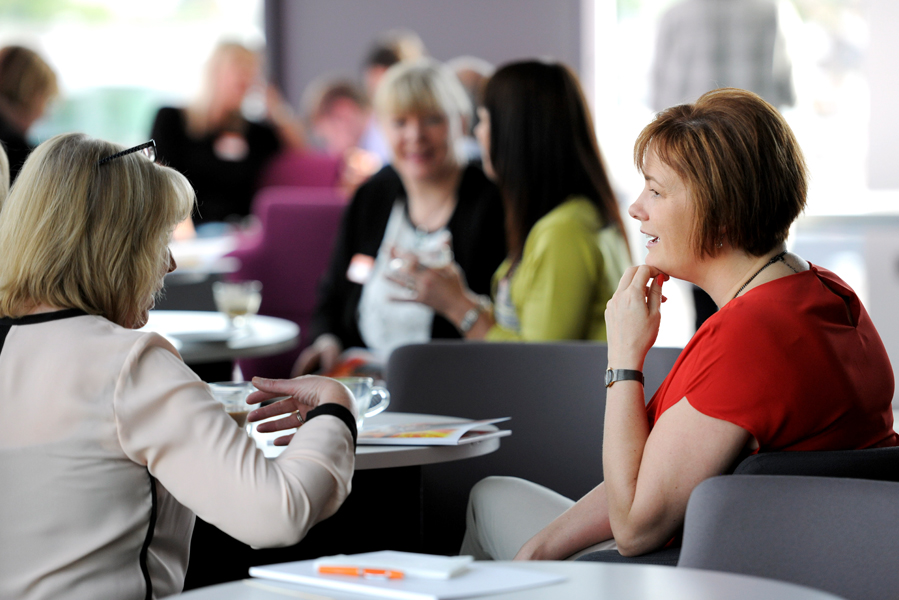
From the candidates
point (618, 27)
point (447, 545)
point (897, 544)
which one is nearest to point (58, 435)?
point (897, 544)

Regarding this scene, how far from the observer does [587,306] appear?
2.38 m

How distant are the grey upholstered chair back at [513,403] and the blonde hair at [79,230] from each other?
98cm

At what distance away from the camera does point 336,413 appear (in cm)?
116

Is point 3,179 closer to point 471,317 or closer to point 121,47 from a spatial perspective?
point 471,317

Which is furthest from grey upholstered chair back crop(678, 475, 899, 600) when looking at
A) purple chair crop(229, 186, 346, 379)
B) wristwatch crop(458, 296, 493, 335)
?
purple chair crop(229, 186, 346, 379)

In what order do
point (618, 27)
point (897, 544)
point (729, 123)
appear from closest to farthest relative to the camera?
point (897, 544) < point (729, 123) < point (618, 27)

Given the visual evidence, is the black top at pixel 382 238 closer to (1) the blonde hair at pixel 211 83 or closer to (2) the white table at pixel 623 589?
(2) the white table at pixel 623 589

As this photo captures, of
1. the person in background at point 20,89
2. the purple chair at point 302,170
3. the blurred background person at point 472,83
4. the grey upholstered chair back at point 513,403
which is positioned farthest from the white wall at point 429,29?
the grey upholstered chair back at point 513,403

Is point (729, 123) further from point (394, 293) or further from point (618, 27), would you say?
point (618, 27)

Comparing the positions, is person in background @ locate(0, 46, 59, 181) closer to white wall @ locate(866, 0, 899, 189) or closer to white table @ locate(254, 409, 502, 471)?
white table @ locate(254, 409, 502, 471)

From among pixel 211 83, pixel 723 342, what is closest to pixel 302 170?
pixel 211 83

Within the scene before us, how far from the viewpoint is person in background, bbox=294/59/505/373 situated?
122 inches

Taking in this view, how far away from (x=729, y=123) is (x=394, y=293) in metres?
1.81

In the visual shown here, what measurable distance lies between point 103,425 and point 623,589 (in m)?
0.57
